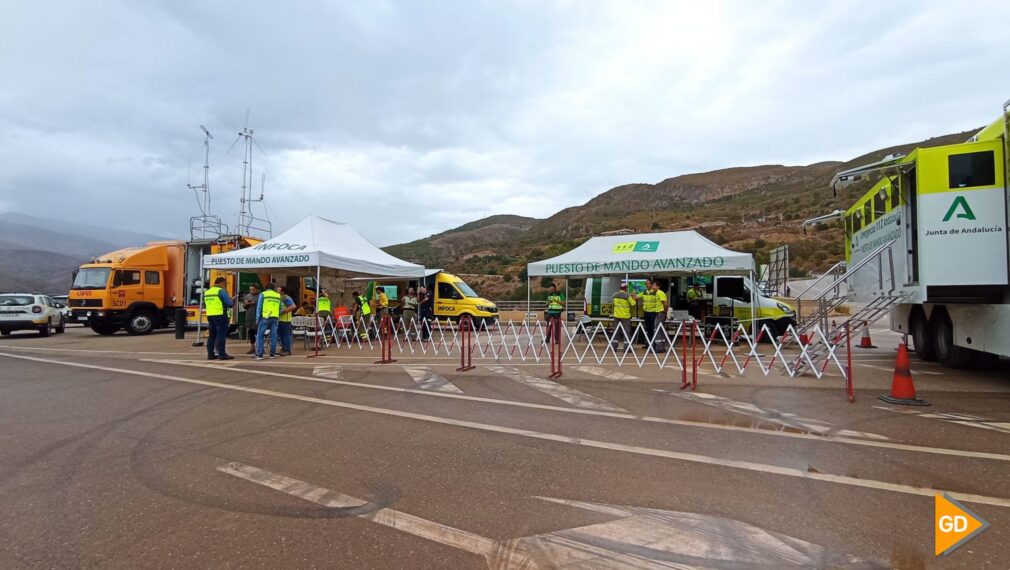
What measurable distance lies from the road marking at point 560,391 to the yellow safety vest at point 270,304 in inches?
212

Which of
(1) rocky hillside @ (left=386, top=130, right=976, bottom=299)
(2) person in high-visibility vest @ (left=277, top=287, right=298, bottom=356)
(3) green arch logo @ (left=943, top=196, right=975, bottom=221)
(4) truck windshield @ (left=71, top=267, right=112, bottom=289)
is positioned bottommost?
(2) person in high-visibility vest @ (left=277, top=287, right=298, bottom=356)

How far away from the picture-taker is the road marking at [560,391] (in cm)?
690

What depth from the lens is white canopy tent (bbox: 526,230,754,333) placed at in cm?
1290

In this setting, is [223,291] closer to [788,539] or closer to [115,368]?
[115,368]

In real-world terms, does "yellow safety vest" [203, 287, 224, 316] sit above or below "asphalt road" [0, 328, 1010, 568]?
above

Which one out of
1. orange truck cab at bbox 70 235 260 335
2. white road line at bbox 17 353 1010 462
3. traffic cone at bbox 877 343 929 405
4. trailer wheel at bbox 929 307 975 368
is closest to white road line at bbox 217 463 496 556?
white road line at bbox 17 353 1010 462

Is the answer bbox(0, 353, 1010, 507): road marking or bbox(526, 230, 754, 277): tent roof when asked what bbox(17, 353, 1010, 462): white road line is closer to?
bbox(0, 353, 1010, 507): road marking

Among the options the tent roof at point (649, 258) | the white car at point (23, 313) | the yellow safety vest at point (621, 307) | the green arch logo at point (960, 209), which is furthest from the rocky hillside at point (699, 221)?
the white car at point (23, 313)

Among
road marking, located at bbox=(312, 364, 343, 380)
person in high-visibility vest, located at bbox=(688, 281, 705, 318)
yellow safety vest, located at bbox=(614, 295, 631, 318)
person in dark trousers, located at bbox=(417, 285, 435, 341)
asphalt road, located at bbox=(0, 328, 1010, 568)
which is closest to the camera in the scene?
asphalt road, located at bbox=(0, 328, 1010, 568)

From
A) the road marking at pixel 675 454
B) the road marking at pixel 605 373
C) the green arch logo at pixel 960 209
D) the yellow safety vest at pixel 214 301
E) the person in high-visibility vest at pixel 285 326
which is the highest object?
the green arch logo at pixel 960 209

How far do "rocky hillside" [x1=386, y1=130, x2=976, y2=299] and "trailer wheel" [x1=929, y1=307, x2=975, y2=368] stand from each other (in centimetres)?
728

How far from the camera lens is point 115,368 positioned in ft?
34.2

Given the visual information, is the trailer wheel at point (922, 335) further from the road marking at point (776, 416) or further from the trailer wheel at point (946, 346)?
the road marking at point (776, 416)

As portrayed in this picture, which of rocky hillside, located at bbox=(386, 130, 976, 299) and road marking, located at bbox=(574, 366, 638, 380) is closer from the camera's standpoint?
road marking, located at bbox=(574, 366, 638, 380)
